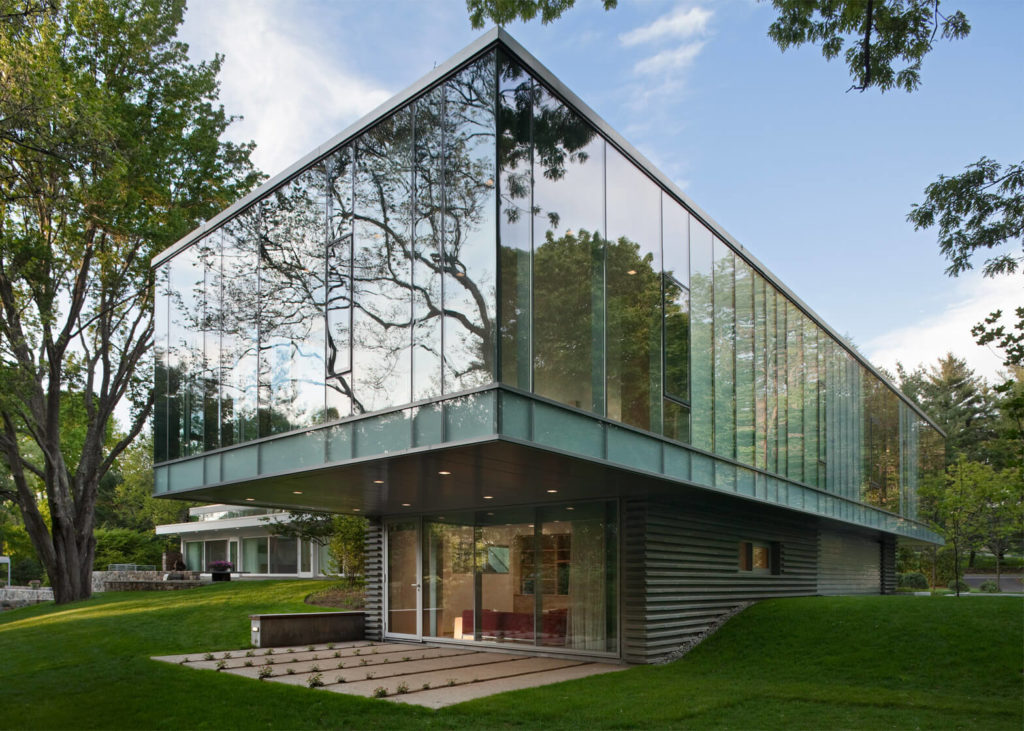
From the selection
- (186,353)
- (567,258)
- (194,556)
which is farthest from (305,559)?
(567,258)

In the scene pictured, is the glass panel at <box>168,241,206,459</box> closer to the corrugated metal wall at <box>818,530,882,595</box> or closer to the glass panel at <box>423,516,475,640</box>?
the glass panel at <box>423,516,475,640</box>

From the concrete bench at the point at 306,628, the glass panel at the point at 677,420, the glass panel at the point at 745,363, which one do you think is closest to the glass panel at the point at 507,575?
the concrete bench at the point at 306,628

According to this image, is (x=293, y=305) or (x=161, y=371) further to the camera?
(x=161, y=371)

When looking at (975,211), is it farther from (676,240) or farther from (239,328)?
(239,328)

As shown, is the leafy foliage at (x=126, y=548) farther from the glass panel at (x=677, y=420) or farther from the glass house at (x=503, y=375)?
the glass panel at (x=677, y=420)

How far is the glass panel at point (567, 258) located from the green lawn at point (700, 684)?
4.13m

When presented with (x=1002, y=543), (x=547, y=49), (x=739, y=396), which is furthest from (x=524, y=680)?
(x=1002, y=543)

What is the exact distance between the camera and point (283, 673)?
1253 cm

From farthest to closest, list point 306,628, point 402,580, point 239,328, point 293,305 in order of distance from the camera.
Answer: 1. point 402,580
2. point 306,628
3. point 239,328
4. point 293,305

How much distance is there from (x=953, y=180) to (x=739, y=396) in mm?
6607

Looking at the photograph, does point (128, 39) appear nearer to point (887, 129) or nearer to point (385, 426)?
point (385, 426)

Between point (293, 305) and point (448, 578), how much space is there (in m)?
7.13

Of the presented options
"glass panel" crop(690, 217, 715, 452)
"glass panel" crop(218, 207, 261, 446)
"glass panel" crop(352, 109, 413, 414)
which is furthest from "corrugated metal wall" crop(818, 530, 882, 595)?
"glass panel" crop(218, 207, 261, 446)

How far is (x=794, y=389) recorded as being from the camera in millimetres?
19359
